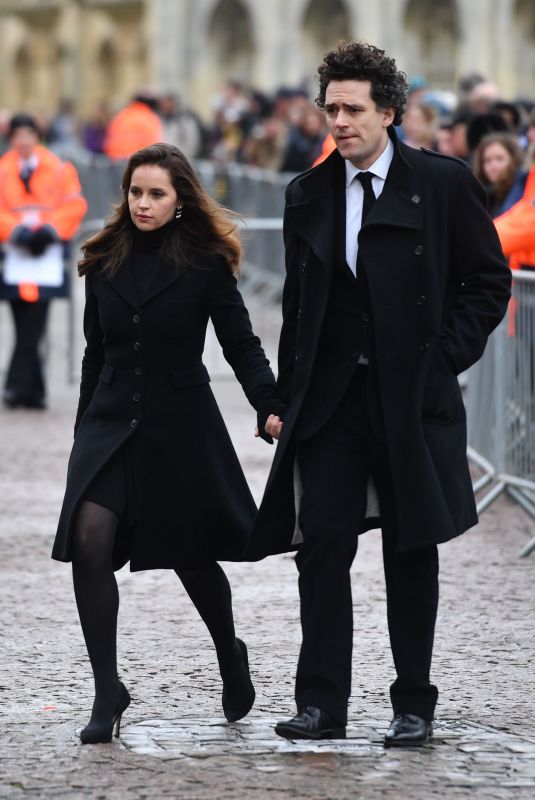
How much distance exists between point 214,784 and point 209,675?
1395 millimetres

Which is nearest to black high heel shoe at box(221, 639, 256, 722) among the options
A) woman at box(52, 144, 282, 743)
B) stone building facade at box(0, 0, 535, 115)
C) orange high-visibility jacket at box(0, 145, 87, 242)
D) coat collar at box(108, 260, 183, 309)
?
woman at box(52, 144, 282, 743)

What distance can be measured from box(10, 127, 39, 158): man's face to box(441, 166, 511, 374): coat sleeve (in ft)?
28.4

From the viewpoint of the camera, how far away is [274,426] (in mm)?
5836

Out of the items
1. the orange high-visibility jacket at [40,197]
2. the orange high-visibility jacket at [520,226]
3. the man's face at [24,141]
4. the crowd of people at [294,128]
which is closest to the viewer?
the orange high-visibility jacket at [520,226]

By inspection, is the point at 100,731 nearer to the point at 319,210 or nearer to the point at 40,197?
the point at 319,210

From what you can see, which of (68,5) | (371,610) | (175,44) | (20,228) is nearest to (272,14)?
(175,44)

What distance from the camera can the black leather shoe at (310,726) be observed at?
5672 mm

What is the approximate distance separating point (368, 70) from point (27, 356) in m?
8.73

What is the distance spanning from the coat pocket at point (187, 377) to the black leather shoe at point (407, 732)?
1150 millimetres

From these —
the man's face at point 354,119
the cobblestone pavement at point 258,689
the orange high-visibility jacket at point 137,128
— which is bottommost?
the cobblestone pavement at point 258,689

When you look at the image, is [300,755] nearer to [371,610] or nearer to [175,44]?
[371,610]

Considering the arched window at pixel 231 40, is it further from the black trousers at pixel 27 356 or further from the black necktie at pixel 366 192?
the black necktie at pixel 366 192

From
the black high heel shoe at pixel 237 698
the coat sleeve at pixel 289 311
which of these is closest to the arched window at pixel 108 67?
the black high heel shoe at pixel 237 698

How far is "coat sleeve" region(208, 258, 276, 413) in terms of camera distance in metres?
6.10
